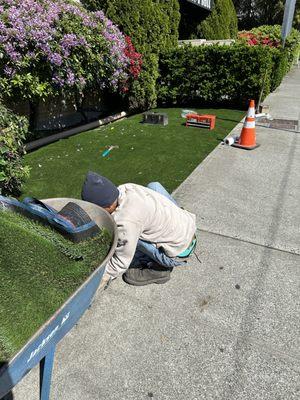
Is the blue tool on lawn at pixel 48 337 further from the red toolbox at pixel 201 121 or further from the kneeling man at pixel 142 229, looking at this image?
the red toolbox at pixel 201 121

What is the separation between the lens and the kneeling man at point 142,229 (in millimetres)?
2459

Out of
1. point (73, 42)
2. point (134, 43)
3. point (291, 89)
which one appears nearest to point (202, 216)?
point (73, 42)

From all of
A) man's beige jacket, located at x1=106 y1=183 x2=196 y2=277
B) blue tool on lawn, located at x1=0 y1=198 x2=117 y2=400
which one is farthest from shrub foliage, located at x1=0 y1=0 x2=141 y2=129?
blue tool on lawn, located at x1=0 y1=198 x2=117 y2=400

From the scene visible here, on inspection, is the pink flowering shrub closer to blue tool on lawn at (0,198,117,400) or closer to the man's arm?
the man's arm

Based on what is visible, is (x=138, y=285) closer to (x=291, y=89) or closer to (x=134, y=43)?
(x=134, y=43)

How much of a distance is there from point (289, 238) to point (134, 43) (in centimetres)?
750

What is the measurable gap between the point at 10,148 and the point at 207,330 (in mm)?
3191

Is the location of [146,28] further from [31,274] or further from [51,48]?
[31,274]

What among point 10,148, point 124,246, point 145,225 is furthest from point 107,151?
point 124,246

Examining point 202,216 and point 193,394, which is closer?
point 193,394

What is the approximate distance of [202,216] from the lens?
172 inches

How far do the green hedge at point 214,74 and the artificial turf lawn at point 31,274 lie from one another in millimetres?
9743

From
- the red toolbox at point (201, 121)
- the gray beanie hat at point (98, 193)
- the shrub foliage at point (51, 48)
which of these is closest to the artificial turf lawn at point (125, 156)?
the red toolbox at point (201, 121)

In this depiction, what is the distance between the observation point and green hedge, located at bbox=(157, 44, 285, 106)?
10.0 meters
